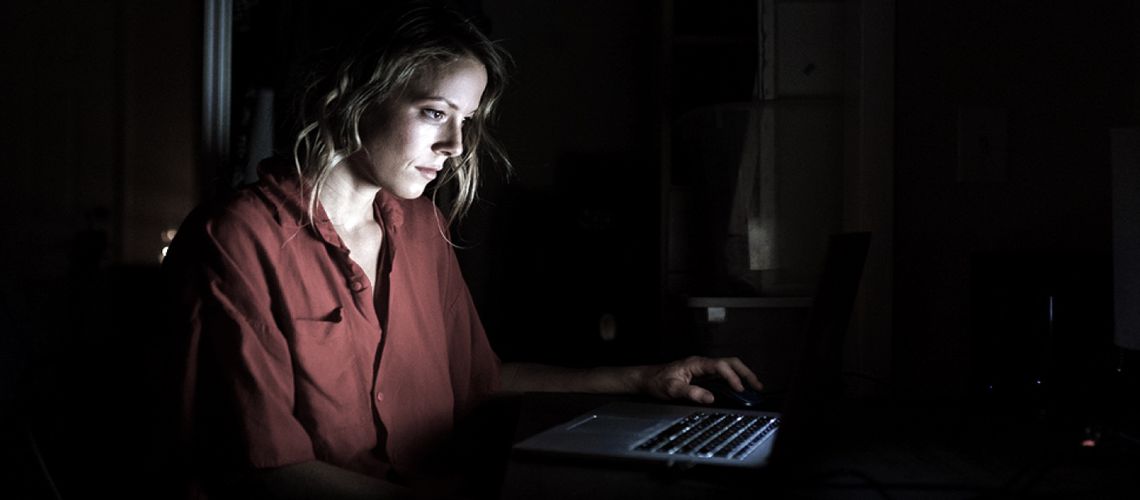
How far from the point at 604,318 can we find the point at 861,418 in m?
1.19

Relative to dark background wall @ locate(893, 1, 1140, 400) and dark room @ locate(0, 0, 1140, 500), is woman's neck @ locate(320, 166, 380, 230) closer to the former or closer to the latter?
dark room @ locate(0, 0, 1140, 500)

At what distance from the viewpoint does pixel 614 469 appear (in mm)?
915

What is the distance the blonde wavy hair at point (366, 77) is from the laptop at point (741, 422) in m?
0.52

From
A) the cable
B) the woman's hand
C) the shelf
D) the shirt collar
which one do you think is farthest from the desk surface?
the shelf

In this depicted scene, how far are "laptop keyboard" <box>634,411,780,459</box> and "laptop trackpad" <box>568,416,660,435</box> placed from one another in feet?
0.11

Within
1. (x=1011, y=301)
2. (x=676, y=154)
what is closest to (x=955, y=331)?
(x=1011, y=301)

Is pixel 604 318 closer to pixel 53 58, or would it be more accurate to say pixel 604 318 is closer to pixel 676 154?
pixel 676 154

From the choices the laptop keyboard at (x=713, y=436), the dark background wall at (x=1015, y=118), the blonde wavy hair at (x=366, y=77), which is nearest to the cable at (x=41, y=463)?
the blonde wavy hair at (x=366, y=77)

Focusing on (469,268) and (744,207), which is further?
(469,268)

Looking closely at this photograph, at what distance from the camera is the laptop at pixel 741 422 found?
30.9 inches

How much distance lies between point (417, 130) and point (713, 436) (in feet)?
2.01

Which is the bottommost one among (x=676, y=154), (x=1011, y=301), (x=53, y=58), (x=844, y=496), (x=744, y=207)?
(x=844, y=496)

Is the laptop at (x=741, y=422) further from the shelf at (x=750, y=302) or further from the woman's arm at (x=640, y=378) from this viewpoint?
the shelf at (x=750, y=302)

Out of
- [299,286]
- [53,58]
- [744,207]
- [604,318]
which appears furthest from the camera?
[604,318]
